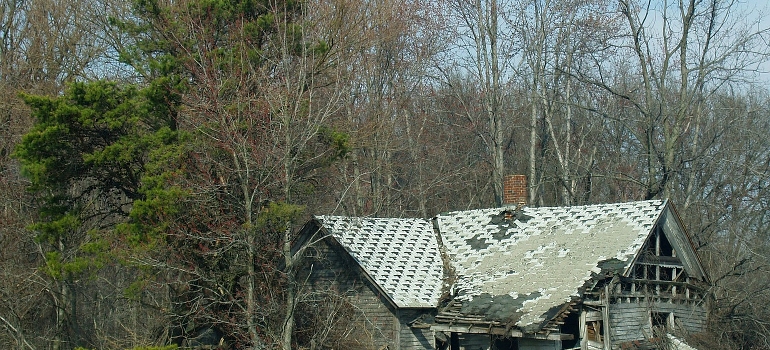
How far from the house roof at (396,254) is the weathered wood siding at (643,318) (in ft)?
13.9

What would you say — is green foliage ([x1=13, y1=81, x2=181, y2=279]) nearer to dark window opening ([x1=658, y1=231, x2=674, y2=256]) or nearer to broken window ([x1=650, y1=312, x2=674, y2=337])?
broken window ([x1=650, y1=312, x2=674, y2=337])

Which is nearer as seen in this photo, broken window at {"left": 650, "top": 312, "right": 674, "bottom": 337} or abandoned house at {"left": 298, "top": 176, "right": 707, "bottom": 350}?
abandoned house at {"left": 298, "top": 176, "right": 707, "bottom": 350}

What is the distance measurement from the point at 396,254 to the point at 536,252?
3715 millimetres

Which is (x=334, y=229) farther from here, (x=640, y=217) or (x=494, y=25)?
(x=494, y=25)

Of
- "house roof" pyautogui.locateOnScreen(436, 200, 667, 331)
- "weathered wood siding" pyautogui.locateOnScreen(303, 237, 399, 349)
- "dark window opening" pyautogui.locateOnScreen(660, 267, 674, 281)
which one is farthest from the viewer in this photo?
"dark window opening" pyautogui.locateOnScreen(660, 267, 674, 281)

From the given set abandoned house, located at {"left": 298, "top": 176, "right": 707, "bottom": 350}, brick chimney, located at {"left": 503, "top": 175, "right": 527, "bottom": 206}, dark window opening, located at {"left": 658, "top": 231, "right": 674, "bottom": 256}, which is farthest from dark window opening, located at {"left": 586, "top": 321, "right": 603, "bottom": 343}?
brick chimney, located at {"left": 503, "top": 175, "right": 527, "bottom": 206}

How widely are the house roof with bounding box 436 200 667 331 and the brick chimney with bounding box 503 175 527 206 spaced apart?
1.27 ft

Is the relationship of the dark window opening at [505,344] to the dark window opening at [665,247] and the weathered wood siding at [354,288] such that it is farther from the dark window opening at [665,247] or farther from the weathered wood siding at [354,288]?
the dark window opening at [665,247]

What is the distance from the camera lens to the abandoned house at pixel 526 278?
61.2ft

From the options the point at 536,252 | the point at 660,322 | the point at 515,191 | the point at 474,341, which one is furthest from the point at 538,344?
the point at 515,191

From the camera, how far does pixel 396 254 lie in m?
22.4

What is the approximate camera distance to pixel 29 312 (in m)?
27.1

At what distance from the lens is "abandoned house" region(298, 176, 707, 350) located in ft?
61.2

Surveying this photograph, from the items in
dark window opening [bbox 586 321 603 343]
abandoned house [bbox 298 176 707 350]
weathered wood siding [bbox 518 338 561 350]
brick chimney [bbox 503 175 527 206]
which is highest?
brick chimney [bbox 503 175 527 206]
